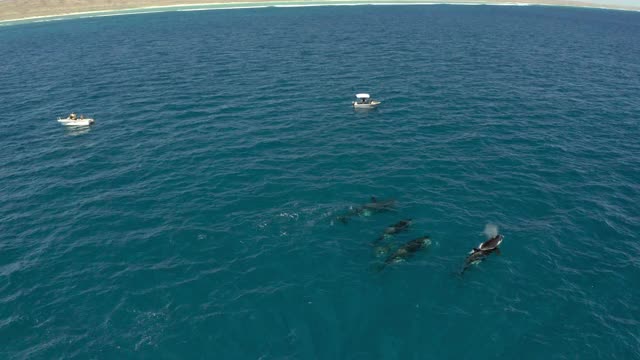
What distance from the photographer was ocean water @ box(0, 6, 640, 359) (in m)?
37.5

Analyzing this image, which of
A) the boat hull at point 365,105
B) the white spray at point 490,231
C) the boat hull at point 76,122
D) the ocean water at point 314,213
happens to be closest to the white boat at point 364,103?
the boat hull at point 365,105

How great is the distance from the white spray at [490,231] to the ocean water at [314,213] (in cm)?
82

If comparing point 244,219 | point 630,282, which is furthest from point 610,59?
point 244,219

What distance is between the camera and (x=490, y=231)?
4978cm

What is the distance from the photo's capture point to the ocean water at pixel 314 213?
37.5 metres

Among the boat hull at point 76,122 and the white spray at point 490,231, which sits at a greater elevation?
the boat hull at point 76,122

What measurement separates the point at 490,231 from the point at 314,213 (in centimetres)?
2258

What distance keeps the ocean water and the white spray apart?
2.70 ft

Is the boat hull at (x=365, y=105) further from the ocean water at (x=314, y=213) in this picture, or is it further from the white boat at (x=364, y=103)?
the ocean water at (x=314, y=213)

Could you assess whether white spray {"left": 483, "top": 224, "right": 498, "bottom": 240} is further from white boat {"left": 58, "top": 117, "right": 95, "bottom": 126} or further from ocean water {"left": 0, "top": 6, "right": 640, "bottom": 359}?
white boat {"left": 58, "top": 117, "right": 95, "bottom": 126}

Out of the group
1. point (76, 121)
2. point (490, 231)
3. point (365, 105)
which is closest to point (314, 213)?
point (490, 231)

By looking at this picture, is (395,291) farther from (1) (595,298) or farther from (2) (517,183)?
(2) (517,183)

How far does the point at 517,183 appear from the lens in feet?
194

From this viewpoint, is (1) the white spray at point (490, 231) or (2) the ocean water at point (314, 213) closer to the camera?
(2) the ocean water at point (314, 213)
